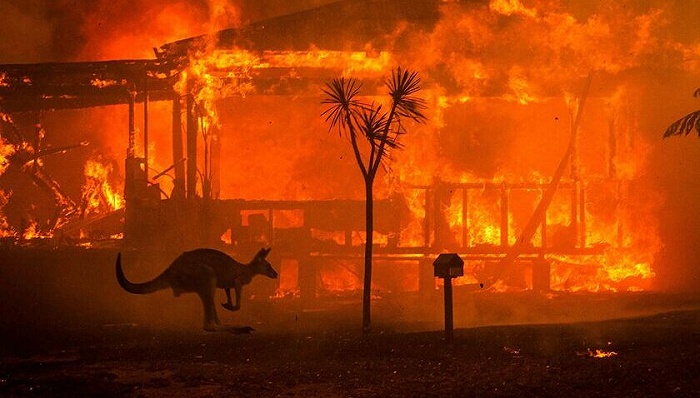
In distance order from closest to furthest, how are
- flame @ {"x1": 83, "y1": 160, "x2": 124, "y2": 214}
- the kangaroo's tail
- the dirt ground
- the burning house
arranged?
1. the dirt ground
2. the kangaroo's tail
3. the burning house
4. flame @ {"x1": 83, "y1": 160, "x2": 124, "y2": 214}

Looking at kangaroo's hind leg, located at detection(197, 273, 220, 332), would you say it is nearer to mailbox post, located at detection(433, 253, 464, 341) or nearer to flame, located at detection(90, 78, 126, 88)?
mailbox post, located at detection(433, 253, 464, 341)

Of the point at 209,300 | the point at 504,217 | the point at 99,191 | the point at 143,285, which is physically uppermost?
the point at 99,191

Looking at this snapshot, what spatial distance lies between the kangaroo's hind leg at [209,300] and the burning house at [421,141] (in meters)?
4.57

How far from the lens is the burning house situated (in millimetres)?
18359

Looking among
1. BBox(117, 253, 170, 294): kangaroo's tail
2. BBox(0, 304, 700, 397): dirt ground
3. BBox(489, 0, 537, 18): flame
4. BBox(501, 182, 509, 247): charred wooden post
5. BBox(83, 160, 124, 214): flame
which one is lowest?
BBox(0, 304, 700, 397): dirt ground

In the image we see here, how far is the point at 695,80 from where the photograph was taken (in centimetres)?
1975

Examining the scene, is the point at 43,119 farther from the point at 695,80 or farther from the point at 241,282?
the point at 695,80

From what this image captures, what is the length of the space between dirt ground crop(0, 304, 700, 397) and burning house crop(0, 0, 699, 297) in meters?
5.16

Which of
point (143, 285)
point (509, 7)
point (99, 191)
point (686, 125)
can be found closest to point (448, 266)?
point (143, 285)

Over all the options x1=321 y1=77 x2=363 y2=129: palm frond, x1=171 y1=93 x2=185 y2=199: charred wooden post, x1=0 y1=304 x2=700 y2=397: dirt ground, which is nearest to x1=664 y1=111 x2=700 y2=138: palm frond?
x1=0 y1=304 x2=700 y2=397: dirt ground

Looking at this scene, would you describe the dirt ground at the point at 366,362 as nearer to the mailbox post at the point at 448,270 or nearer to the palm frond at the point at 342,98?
the mailbox post at the point at 448,270

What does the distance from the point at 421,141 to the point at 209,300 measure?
10.0 m

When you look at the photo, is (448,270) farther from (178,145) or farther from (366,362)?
(178,145)

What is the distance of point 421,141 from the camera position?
20922 mm
